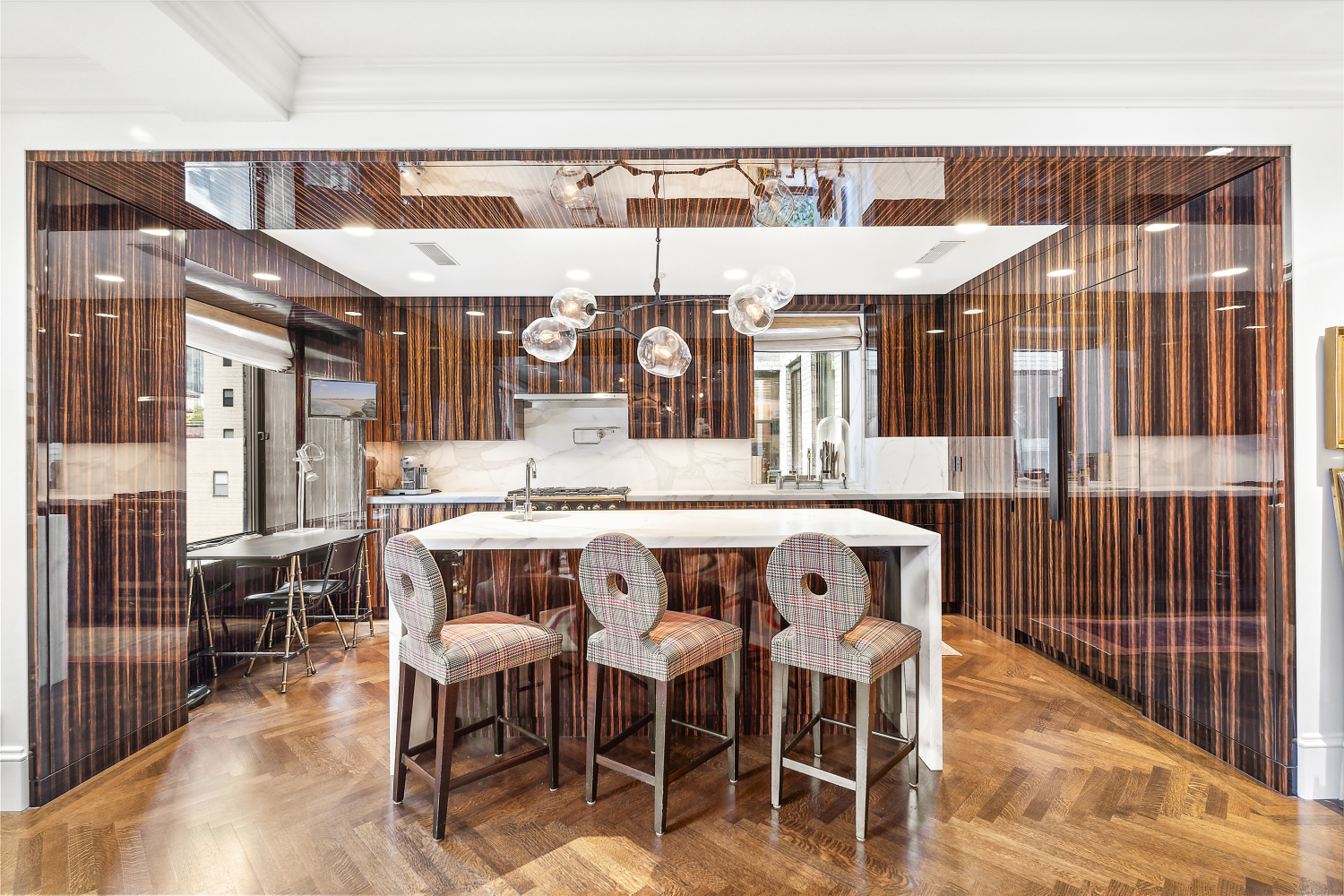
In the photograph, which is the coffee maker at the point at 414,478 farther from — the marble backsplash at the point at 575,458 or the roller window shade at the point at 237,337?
the roller window shade at the point at 237,337

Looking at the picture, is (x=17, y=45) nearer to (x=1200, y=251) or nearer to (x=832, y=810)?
(x=832, y=810)

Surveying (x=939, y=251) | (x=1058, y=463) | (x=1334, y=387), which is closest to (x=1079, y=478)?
(x=1058, y=463)

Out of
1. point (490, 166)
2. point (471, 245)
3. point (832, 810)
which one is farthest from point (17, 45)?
point (832, 810)

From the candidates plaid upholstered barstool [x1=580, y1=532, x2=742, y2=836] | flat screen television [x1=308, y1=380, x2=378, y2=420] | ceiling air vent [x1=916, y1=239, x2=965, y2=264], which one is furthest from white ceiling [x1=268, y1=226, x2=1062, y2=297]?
plaid upholstered barstool [x1=580, y1=532, x2=742, y2=836]

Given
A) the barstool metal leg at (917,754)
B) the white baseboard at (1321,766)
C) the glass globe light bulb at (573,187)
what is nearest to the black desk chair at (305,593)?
the glass globe light bulb at (573,187)

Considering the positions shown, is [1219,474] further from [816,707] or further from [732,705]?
[732,705]

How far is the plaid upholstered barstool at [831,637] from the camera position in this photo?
6.67 feet

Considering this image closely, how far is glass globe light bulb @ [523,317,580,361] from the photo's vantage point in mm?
2615

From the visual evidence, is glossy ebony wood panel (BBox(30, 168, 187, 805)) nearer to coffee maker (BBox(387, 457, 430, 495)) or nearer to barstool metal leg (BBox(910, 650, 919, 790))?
coffee maker (BBox(387, 457, 430, 495))

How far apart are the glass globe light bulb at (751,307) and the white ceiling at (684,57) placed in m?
0.54

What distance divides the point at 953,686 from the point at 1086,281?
2.20 metres

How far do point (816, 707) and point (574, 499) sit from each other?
267 centimetres

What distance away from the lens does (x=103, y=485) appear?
250cm

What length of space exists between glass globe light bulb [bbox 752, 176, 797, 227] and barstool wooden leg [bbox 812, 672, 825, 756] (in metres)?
1.83
